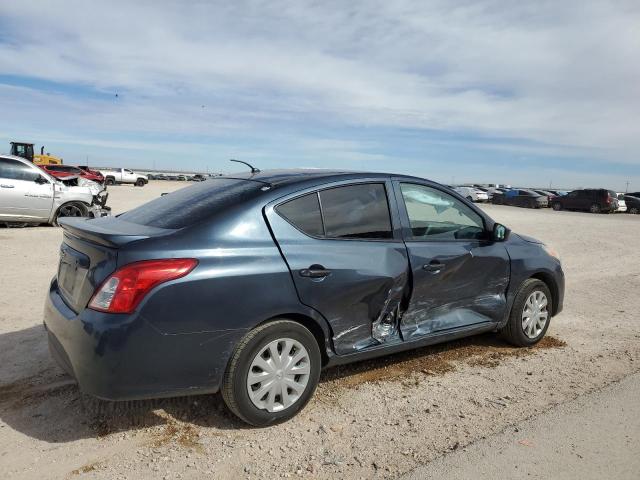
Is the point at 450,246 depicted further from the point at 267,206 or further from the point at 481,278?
the point at 267,206

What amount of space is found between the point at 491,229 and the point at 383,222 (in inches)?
49.8

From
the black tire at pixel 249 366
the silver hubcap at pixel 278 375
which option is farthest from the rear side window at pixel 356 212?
the silver hubcap at pixel 278 375

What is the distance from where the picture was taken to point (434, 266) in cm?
416

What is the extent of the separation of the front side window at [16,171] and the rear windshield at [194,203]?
9591 millimetres

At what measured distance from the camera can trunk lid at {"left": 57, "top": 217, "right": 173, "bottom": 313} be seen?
304cm

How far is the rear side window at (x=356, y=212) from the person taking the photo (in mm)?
Result: 3750

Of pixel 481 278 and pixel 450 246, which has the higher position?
pixel 450 246

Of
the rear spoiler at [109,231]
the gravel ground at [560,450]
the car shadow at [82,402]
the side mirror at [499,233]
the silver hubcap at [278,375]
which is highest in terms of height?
the side mirror at [499,233]

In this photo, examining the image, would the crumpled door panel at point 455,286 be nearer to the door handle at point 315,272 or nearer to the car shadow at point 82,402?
the car shadow at point 82,402

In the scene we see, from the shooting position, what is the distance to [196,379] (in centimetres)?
312

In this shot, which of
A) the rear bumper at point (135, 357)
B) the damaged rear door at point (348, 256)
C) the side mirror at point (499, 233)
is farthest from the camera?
the side mirror at point (499, 233)

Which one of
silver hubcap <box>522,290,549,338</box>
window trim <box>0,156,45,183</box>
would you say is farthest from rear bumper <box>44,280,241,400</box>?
window trim <box>0,156,45,183</box>

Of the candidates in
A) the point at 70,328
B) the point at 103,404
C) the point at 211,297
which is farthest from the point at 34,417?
the point at 211,297

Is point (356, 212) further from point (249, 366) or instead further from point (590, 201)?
point (590, 201)
